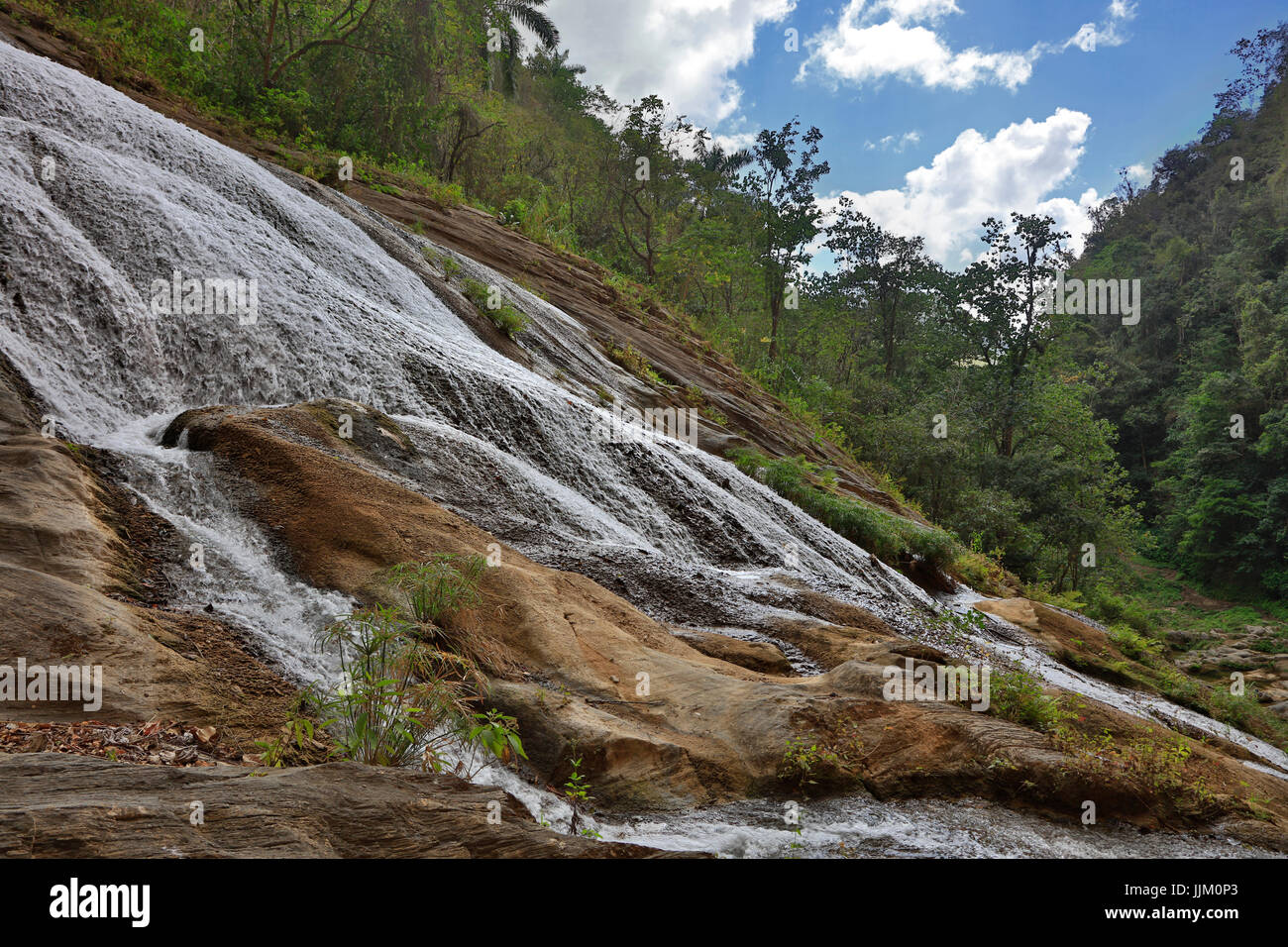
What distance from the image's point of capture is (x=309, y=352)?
8758 mm

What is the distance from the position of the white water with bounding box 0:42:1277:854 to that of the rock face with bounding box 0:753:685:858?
1177 millimetres

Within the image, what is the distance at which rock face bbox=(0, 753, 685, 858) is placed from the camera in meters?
2.18

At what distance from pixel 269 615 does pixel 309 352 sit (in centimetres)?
480

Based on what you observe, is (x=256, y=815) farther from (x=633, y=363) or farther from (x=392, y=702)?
(x=633, y=363)

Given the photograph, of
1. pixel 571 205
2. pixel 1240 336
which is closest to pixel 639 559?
pixel 571 205

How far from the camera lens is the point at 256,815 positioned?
2477 millimetres

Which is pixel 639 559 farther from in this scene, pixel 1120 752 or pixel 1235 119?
pixel 1235 119

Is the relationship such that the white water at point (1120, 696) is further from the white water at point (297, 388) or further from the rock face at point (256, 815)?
the rock face at point (256, 815)

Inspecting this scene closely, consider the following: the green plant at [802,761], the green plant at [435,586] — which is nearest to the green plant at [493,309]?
the green plant at [435,586]

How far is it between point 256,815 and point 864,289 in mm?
47952

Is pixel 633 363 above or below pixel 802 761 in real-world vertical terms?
above

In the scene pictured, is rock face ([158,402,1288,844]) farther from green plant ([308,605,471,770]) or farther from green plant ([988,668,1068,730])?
green plant ([308,605,471,770])

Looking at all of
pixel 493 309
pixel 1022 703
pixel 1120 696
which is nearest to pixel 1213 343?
pixel 1120 696

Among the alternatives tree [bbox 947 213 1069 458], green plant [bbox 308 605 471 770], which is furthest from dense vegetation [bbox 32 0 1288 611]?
green plant [bbox 308 605 471 770]
